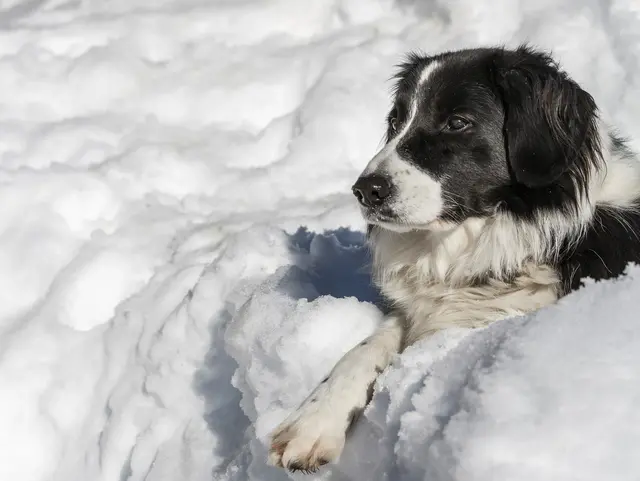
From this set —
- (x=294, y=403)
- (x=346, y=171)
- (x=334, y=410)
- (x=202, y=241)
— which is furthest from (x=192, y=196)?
(x=334, y=410)

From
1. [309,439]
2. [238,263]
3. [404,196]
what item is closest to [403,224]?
[404,196]

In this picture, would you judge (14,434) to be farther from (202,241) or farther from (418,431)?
(418,431)

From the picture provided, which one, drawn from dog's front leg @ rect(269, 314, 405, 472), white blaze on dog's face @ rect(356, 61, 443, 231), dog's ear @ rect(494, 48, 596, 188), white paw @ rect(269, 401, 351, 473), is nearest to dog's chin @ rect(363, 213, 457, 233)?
white blaze on dog's face @ rect(356, 61, 443, 231)

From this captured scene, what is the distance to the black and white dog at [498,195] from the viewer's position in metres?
2.65

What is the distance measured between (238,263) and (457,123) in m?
1.29

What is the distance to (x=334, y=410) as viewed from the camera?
7.44 feet

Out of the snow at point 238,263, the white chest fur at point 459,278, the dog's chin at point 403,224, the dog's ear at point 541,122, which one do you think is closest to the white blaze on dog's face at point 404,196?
the dog's chin at point 403,224

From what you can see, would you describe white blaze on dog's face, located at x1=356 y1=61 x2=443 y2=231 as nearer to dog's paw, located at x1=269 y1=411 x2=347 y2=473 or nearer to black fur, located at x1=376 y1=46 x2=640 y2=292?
black fur, located at x1=376 y1=46 x2=640 y2=292

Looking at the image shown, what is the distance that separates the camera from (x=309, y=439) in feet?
7.14

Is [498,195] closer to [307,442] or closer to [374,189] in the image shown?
[374,189]

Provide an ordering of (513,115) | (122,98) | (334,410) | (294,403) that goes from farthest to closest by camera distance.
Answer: (122,98) → (513,115) → (294,403) → (334,410)

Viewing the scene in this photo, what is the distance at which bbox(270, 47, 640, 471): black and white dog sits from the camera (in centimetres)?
265

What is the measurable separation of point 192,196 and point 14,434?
180 centimetres

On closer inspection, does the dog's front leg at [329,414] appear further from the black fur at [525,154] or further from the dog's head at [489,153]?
the black fur at [525,154]
